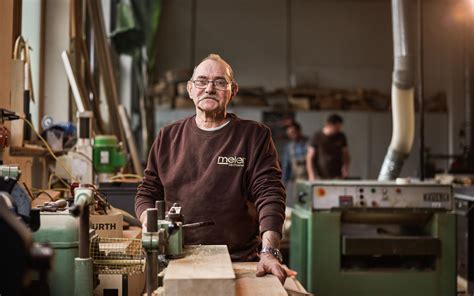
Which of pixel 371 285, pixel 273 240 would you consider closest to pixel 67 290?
pixel 273 240

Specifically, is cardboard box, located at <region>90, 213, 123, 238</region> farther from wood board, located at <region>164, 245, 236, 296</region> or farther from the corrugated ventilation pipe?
the corrugated ventilation pipe

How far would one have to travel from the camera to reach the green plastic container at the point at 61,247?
1331 millimetres

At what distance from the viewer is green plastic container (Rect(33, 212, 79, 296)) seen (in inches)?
52.4

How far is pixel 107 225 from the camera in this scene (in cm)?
195

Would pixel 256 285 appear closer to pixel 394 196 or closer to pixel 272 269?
pixel 272 269

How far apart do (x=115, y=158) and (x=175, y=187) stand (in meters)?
1.20

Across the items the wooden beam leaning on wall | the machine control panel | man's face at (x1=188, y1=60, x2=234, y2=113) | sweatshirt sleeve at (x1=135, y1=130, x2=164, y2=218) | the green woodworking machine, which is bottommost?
the green woodworking machine

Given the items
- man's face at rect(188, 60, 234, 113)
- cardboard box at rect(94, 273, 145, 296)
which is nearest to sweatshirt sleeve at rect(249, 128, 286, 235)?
man's face at rect(188, 60, 234, 113)

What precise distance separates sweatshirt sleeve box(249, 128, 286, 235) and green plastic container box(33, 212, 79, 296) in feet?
1.99

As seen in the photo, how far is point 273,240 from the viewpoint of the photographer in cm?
172

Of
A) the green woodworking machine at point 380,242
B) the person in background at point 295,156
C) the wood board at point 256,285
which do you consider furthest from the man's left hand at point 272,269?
the person in background at point 295,156

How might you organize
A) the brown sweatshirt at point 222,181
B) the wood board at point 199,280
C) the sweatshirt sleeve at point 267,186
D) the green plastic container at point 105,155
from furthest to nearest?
1. the green plastic container at point 105,155
2. the brown sweatshirt at point 222,181
3. the sweatshirt sleeve at point 267,186
4. the wood board at point 199,280

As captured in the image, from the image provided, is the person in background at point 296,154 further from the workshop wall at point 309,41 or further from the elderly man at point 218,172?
the elderly man at point 218,172

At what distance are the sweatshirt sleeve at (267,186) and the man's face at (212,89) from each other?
17 centimetres
